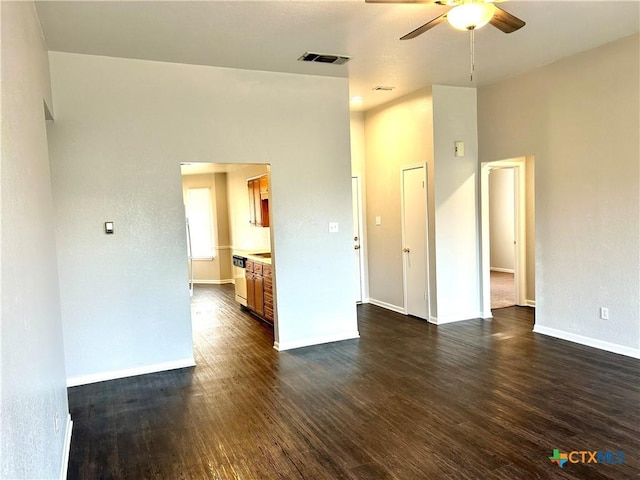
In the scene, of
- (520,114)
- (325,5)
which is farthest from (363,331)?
(325,5)

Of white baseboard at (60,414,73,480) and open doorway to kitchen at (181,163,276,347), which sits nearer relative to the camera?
white baseboard at (60,414,73,480)

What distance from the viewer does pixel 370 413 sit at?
324cm

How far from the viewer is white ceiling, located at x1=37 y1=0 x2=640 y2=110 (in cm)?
321

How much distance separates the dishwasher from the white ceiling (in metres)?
2.96

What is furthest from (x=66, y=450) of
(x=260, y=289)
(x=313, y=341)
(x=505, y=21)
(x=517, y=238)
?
(x=517, y=238)

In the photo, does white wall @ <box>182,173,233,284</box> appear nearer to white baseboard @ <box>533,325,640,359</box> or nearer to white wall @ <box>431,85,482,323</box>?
white wall @ <box>431,85,482,323</box>

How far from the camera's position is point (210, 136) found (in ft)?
14.6

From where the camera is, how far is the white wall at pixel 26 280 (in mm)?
1511

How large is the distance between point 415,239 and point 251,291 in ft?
7.78

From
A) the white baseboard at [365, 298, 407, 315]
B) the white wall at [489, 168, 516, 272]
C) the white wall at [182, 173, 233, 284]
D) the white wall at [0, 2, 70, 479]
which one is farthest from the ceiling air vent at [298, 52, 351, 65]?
the white wall at [489, 168, 516, 272]

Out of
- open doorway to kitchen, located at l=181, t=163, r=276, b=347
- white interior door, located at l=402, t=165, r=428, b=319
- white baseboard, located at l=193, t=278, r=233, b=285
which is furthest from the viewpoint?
white baseboard, located at l=193, t=278, r=233, b=285

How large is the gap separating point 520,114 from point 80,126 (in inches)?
180

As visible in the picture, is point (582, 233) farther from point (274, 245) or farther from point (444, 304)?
point (274, 245)

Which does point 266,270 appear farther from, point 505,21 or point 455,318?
point 505,21
